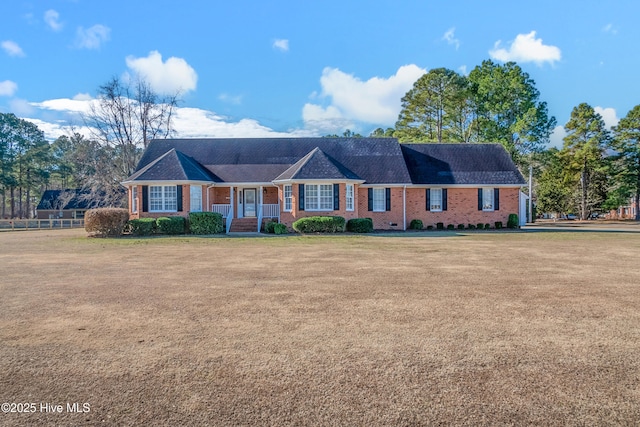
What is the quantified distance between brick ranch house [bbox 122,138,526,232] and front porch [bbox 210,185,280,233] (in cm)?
6

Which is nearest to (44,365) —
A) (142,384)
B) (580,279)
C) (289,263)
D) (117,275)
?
(142,384)

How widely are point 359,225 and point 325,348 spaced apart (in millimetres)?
17835

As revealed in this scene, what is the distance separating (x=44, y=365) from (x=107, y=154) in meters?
35.3

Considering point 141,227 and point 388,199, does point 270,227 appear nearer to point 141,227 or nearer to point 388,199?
point 141,227

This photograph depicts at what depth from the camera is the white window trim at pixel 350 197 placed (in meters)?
22.9

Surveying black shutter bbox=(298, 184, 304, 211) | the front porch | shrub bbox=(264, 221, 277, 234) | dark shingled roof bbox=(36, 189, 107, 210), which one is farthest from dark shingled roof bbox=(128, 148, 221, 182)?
dark shingled roof bbox=(36, 189, 107, 210)

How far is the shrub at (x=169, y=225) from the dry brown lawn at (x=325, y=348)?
1230 centimetres

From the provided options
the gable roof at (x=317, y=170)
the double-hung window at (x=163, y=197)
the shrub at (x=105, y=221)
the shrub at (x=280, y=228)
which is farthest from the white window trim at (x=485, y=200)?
the shrub at (x=105, y=221)

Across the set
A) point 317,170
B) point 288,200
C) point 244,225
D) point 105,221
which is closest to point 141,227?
point 105,221

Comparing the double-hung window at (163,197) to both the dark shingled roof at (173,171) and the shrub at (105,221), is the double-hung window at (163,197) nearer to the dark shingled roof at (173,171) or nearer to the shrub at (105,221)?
the dark shingled roof at (173,171)

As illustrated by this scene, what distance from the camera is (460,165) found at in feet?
88.0

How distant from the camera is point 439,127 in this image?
41.8 metres

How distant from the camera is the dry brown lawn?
314 centimetres

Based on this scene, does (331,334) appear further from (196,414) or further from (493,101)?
(493,101)
